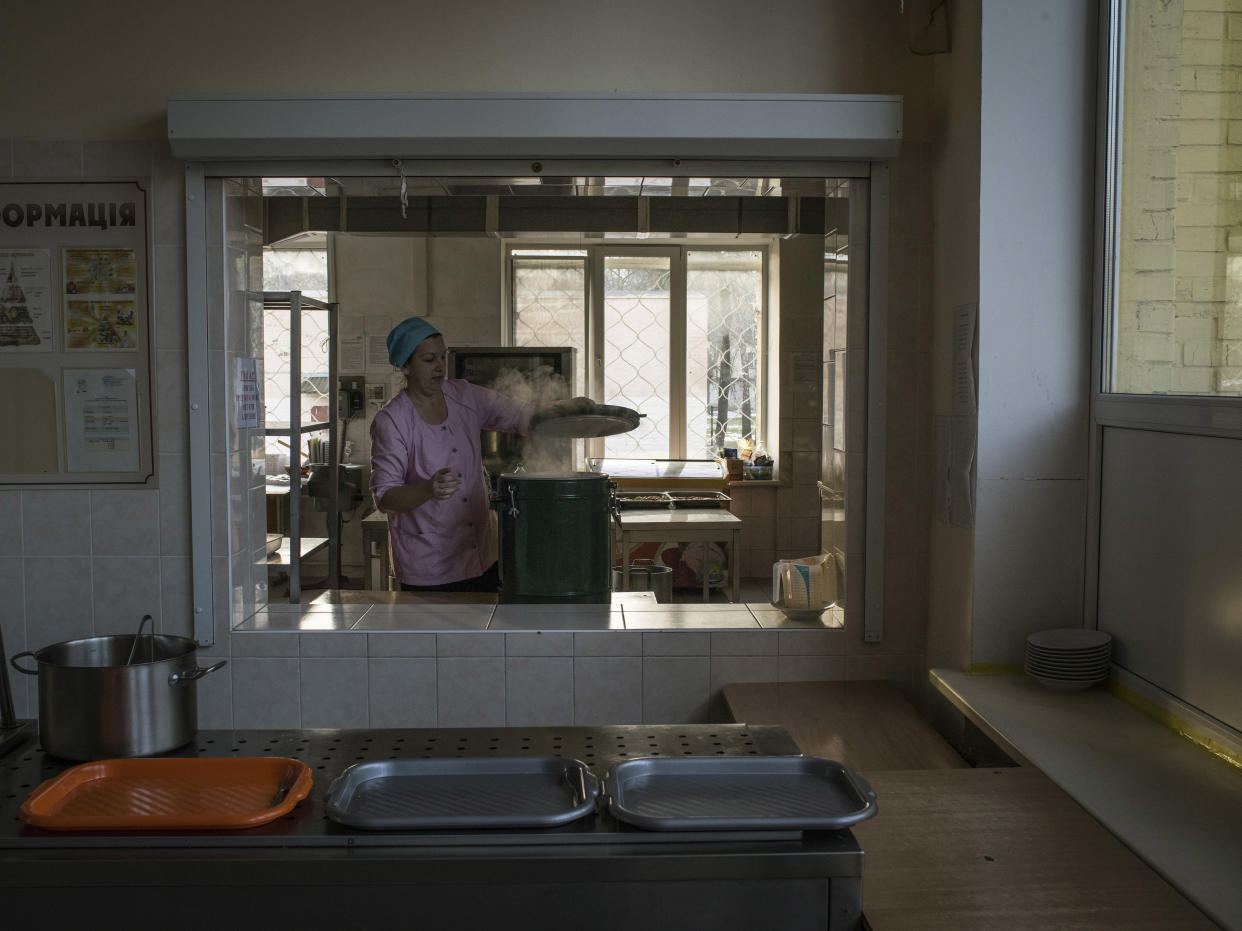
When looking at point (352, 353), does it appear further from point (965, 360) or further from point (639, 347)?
point (965, 360)

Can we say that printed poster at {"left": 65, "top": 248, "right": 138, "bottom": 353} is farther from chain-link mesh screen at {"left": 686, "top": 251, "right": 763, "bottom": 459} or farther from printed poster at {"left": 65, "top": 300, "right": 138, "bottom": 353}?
chain-link mesh screen at {"left": 686, "top": 251, "right": 763, "bottom": 459}

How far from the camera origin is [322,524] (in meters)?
5.20

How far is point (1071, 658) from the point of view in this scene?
2471 mm

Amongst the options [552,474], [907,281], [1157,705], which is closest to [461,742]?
[1157,705]

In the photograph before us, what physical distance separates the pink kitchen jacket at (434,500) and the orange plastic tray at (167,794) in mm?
2178

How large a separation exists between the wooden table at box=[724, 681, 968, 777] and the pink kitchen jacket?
1236 mm

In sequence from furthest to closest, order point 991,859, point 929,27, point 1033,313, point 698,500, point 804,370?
point 804,370 < point 698,500 < point 929,27 < point 1033,313 < point 991,859

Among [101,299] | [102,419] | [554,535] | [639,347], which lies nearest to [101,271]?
[101,299]

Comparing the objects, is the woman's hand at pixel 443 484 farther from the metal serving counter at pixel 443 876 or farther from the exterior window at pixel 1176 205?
the metal serving counter at pixel 443 876

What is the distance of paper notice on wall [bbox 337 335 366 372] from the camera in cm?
512

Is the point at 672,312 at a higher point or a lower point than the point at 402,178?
lower

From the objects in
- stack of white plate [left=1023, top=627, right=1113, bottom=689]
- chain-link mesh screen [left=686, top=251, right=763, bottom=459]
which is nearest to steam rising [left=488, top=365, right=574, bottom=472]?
chain-link mesh screen [left=686, top=251, right=763, bottom=459]

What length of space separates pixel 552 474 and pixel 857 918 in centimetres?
218

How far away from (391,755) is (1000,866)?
1.02 meters
